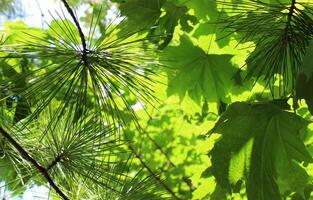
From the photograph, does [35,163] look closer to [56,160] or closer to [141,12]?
[56,160]

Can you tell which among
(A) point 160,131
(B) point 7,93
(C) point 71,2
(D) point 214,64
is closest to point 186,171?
(A) point 160,131

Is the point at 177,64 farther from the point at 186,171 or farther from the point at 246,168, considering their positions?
the point at 186,171

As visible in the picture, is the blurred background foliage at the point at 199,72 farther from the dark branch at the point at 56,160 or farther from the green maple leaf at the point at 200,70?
the dark branch at the point at 56,160

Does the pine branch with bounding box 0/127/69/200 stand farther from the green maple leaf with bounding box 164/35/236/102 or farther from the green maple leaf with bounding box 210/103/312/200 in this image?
the green maple leaf with bounding box 164/35/236/102

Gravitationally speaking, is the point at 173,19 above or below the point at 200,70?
above

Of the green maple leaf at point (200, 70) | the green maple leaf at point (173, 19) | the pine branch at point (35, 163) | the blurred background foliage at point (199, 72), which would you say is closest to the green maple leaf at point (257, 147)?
the blurred background foliage at point (199, 72)

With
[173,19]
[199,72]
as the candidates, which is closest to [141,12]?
[173,19]
